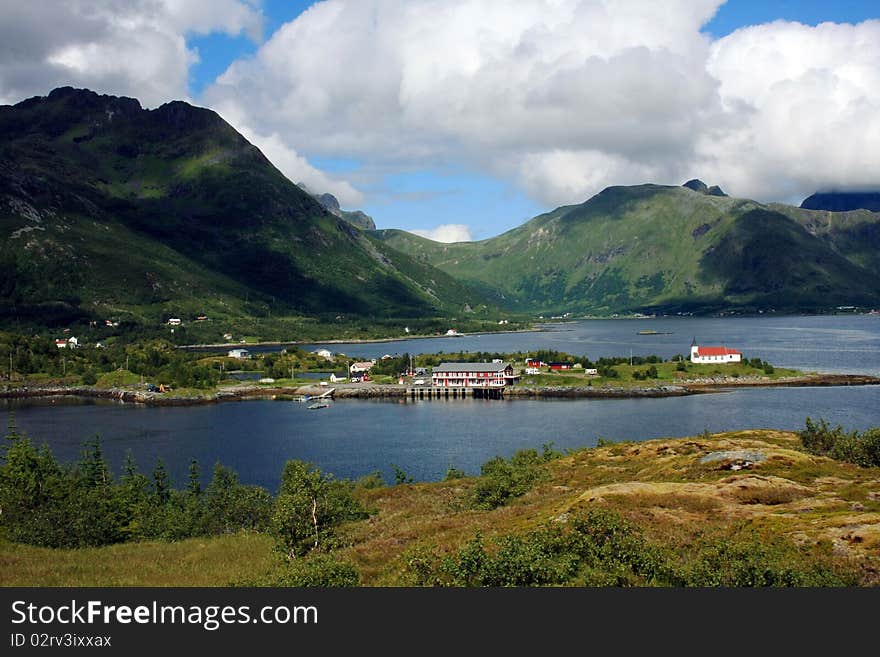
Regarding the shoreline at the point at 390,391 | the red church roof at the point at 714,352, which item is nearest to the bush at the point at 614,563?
the shoreline at the point at 390,391

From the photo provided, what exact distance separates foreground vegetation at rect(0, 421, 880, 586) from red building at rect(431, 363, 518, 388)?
319 feet

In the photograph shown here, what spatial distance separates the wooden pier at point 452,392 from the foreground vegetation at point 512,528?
9229cm

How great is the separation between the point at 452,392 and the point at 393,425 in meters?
43.2

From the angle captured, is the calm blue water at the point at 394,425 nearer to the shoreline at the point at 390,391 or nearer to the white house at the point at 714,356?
the shoreline at the point at 390,391

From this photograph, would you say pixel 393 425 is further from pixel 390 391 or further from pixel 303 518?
pixel 303 518

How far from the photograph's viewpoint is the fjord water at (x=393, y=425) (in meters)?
93.2

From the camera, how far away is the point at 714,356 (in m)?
176

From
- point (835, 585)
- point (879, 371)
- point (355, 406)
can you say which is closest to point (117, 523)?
point (835, 585)

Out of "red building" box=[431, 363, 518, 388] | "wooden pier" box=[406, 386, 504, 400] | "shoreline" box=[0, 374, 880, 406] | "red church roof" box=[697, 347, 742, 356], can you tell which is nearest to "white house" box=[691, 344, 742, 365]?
"red church roof" box=[697, 347, 742, 356]

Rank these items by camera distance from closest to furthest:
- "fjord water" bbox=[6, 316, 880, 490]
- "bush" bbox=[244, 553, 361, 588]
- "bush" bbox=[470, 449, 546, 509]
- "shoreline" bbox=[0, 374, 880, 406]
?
"bush" bbox=[244, 553, 361, 588] → "bush" bbox=[470, 449, 546, 509] → "fjord water" bbox=[6, 316, 880, 490] → "shoreline" bbox=[0, 374, 880, 406]

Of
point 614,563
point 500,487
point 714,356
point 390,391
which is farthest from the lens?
point 714,356

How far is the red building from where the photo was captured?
534 feet

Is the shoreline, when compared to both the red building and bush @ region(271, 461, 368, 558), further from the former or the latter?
bush @ region(271, 461, 368, 558)

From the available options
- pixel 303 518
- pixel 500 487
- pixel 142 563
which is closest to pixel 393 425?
pixel 500 487
